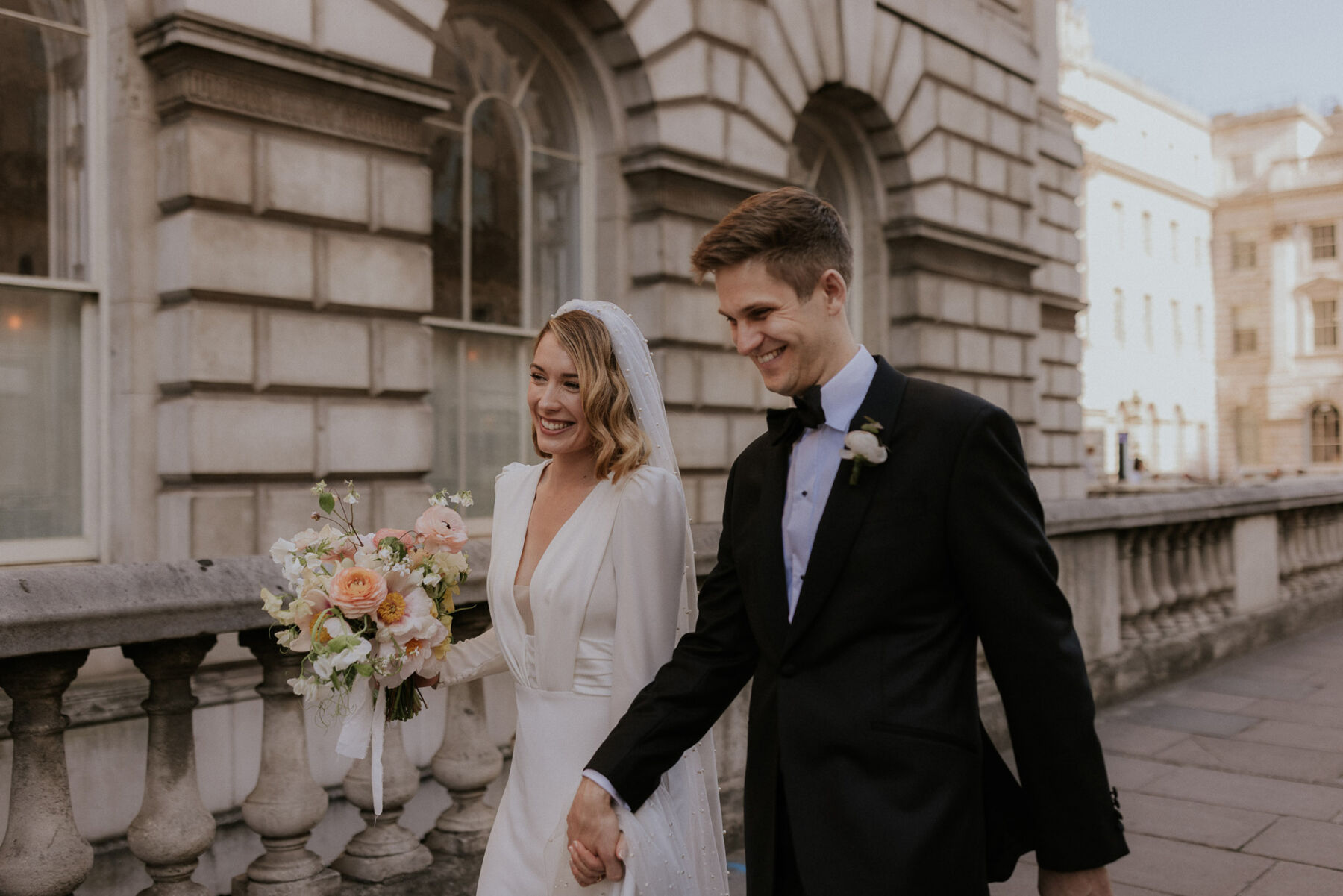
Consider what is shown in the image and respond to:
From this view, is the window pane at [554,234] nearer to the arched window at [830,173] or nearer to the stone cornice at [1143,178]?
the arched window at [830,173]

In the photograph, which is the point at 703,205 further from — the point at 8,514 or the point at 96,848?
the point at 96,848

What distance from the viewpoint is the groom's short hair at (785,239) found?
1968 mm

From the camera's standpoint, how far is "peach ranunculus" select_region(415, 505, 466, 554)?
8.43 feet

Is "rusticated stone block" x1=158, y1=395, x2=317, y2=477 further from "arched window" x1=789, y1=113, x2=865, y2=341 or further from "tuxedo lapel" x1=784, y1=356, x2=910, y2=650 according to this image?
"arched window" x1=789, y1=113, x2=865, y2=341

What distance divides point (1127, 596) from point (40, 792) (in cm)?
605

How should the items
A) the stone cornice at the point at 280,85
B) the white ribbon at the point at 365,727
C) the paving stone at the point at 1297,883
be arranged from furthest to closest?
the stone cornice at the point at 280,85 < the paving stone at the point at 1297,883 < the white ribbon at the point at 365,727

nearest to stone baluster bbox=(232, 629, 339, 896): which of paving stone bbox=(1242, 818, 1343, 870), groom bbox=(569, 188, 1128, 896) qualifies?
groom bbox=(569, 188, 1128, 896)

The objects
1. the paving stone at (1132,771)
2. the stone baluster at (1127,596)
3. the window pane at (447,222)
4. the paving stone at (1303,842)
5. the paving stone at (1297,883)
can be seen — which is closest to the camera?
the paving stone at (1297,883)

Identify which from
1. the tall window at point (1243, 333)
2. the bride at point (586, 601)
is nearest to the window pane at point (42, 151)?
the bride at point (586, 601)

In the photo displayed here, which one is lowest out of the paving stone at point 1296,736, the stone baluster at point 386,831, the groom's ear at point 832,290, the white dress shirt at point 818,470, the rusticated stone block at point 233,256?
the paving stone at point 1296,736

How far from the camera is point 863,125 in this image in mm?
11703

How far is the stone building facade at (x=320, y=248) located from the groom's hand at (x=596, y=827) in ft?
5.08

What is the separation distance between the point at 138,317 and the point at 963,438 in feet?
18.4

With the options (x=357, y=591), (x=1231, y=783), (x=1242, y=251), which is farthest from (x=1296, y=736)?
(x=1242, y=251)
